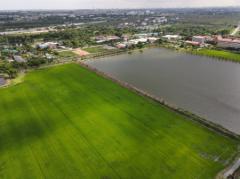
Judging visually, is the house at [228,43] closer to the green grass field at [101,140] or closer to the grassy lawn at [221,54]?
the grassy lawn at [221,54]

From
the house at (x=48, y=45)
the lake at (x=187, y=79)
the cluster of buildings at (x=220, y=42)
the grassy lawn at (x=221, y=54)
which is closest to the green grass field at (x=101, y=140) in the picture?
the lake at (x=187, y=79)

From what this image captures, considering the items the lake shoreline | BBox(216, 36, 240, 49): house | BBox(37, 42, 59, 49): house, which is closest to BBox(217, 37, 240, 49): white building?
BBox(216, 36, 240, 49): house

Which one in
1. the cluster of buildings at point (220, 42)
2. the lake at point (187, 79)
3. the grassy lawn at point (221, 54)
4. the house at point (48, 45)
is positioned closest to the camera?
the lake at point (187, 79)

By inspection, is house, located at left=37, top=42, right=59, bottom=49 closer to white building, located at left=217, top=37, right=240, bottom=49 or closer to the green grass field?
the green grass field

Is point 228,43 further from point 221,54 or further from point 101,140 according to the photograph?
point 101,140

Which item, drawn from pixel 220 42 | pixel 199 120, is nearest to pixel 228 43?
pixel 220 42

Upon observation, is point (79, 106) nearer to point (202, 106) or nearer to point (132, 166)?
point (132, 166)

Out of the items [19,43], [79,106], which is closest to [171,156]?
[79,106]
